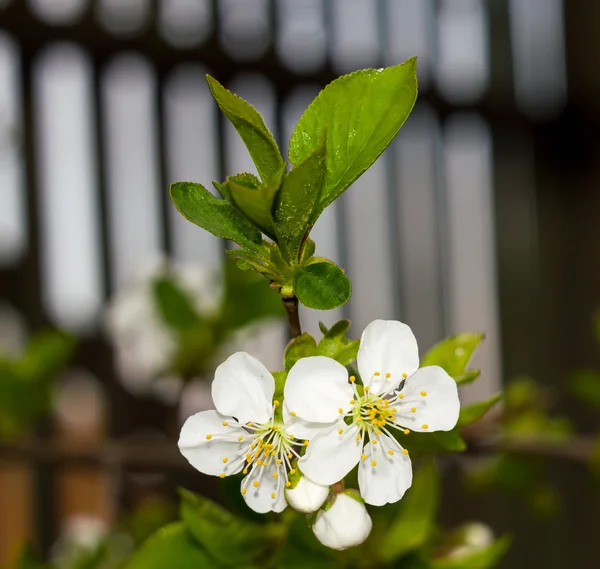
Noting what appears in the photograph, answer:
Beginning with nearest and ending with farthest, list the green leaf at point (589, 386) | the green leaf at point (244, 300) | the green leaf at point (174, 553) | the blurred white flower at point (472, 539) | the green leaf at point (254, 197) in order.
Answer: the green leaf at point (254, 197)
the green leaf at point (174, 553)
the blurred white flower at point (472, 539)
the green leaf at point (589, 386)
the green leaf at point (244, 300)

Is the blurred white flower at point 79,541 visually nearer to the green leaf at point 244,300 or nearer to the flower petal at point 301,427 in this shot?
the green leaf at point 244,300

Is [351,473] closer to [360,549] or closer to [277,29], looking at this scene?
[360,549]

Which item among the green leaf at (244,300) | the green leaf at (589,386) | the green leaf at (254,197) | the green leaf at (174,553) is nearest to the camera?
the green leaf at (254,197)

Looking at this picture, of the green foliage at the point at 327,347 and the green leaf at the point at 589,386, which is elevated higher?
the green foliage at the point at 327,347

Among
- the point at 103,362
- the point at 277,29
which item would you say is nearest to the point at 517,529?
the point at 103,362

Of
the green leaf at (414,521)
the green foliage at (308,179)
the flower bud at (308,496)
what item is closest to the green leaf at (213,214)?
the green foliage at (308,179)

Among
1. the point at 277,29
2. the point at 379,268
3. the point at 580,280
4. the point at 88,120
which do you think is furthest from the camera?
the point at 580,280
